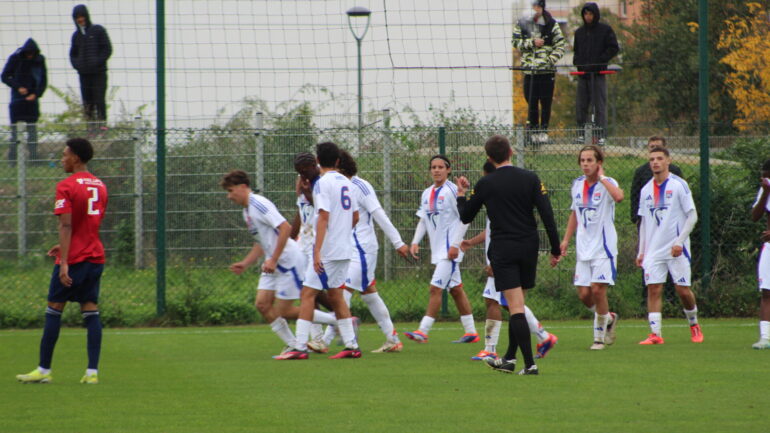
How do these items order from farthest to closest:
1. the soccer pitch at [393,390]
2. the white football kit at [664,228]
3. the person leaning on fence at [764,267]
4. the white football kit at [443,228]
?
the white football kit at [443,228] < the white football kit at [664,228] < the person leaning on fence at [764,267] < the soccer pitch at [393,390]

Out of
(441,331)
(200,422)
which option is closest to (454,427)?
(200,422)

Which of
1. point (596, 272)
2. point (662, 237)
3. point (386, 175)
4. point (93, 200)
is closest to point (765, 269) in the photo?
point (662, 237)

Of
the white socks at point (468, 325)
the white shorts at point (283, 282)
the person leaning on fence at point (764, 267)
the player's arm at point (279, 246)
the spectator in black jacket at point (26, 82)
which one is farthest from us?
the spectator in black jacket at point (26, 82)

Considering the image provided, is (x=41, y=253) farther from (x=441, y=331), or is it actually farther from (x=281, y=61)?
(x=441, y=331)

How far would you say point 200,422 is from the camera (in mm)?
6367

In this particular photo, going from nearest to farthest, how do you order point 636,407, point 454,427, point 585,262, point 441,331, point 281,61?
1. point 454,427
2. point 636,407
3. point 585,262
4. point 441,331
5. point 281,61

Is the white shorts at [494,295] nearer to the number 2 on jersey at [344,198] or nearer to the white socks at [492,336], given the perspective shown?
the white socks at [492,336]

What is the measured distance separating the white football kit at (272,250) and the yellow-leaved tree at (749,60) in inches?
534

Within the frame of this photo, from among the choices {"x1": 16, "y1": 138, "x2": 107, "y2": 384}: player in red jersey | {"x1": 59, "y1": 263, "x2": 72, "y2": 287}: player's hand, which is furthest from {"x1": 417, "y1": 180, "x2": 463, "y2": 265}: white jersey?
{"x1": 59, "y1": 263, "x2": 72, "y2": 287}: player's hand

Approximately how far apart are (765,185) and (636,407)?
173 inches

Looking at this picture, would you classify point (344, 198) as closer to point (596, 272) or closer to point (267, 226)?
point (267, 226)

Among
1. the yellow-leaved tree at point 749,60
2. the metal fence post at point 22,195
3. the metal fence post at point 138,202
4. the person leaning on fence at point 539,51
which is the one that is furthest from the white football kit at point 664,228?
the yellow-leaved tree at point 749,60

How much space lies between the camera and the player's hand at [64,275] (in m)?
7.94

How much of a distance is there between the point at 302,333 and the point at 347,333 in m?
0.45
